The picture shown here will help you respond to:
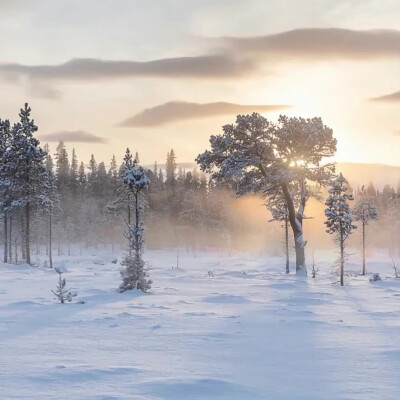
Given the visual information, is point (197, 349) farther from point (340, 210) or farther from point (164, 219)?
point (164, 219)

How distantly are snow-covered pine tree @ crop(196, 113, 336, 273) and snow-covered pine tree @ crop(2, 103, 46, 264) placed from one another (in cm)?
1912

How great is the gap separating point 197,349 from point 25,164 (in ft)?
124

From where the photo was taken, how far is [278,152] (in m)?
31.4

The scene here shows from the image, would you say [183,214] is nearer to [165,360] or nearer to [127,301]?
[127,301]

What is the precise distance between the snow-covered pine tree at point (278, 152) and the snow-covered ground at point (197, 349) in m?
13.9

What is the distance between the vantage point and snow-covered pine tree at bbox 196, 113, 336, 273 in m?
30.8

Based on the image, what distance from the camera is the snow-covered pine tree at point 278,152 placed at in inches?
1211

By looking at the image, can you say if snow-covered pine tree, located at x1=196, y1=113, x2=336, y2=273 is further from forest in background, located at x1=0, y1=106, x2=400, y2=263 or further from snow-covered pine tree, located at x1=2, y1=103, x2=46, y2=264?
forest in background, located at x1=0, y1=106, x2=400, y2=263

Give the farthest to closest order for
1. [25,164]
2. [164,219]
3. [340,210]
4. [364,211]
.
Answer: [164,219]
[364,211]
[25,164]
[340,210]

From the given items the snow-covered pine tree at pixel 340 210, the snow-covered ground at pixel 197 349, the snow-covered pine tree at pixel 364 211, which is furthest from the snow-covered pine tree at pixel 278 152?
the snow-covered pine tree at pixel 364 211

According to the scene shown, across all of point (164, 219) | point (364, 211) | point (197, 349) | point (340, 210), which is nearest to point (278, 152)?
point (340, 210)

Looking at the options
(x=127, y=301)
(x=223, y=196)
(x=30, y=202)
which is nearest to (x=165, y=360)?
(x=127, y=301)

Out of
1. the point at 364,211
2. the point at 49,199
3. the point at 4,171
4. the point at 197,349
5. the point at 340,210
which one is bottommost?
the point at 197,349

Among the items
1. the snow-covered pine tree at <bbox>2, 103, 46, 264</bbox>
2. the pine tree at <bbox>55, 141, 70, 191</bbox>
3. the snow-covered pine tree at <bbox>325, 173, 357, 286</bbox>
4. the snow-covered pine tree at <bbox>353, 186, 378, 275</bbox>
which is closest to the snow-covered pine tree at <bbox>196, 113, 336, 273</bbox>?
the snow-covered pine tree at <bbox>325, 173, 357, 286</bbox>
